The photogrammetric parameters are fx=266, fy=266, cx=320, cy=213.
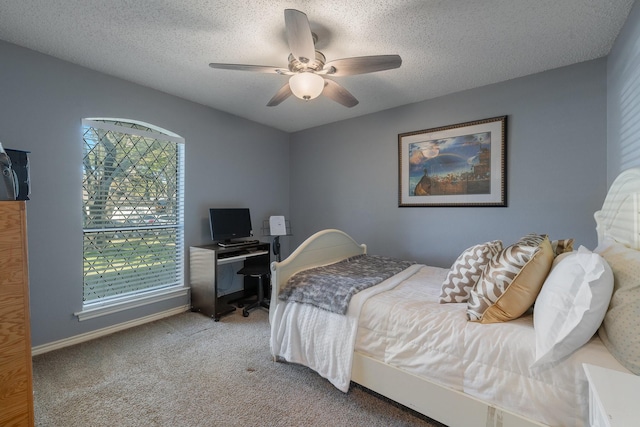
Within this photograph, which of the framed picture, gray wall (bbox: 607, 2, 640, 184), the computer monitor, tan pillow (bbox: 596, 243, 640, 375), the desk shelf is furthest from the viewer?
the computer monitor

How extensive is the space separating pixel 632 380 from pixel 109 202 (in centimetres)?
Answer: 361

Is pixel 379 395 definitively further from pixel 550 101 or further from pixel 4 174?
pixel 550 101

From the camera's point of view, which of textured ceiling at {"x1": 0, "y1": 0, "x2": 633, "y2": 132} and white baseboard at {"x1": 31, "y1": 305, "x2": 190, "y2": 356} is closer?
textured ceiling at {"x1": 0, "y1": 0, "x2": 633, "y2": 132}

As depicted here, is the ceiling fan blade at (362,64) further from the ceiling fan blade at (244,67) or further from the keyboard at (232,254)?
the keyboard at (232,254)

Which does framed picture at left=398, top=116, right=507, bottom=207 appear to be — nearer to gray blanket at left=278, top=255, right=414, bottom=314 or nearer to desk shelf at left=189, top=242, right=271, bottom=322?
gray blanket at left=278, top=255, right=414, bottom=314

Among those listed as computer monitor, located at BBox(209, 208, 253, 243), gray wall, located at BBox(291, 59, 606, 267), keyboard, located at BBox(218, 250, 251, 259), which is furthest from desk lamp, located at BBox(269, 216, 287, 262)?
gray wall, located at BBox(291, 59, 606, 267)

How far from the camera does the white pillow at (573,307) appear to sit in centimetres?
102

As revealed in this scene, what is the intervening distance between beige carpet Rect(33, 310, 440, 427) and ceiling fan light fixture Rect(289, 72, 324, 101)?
207 centimetres

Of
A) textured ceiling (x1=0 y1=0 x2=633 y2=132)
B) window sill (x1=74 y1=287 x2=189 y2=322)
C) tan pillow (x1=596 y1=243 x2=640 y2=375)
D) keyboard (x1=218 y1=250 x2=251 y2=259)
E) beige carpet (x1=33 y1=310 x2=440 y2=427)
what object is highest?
textured ceiling (x1=0 y1=0 x2=633 y2=132)

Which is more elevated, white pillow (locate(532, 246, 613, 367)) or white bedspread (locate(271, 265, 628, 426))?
white pillow (locate(532, 246, 613, 367))

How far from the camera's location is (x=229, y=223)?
11.1 ft

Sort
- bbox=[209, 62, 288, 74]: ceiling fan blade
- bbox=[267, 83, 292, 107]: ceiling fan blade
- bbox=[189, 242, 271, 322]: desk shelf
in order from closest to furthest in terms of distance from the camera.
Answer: bbox=[209, 62, 288, 74]: ceiling fan blade
bbox=[267, 83, 292, 107]: ceiling fan blade
bbox=[189, 242, 271, 322]: desk shelf

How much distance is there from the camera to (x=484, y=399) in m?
1.25

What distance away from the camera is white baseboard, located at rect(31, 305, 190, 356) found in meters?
2.22
